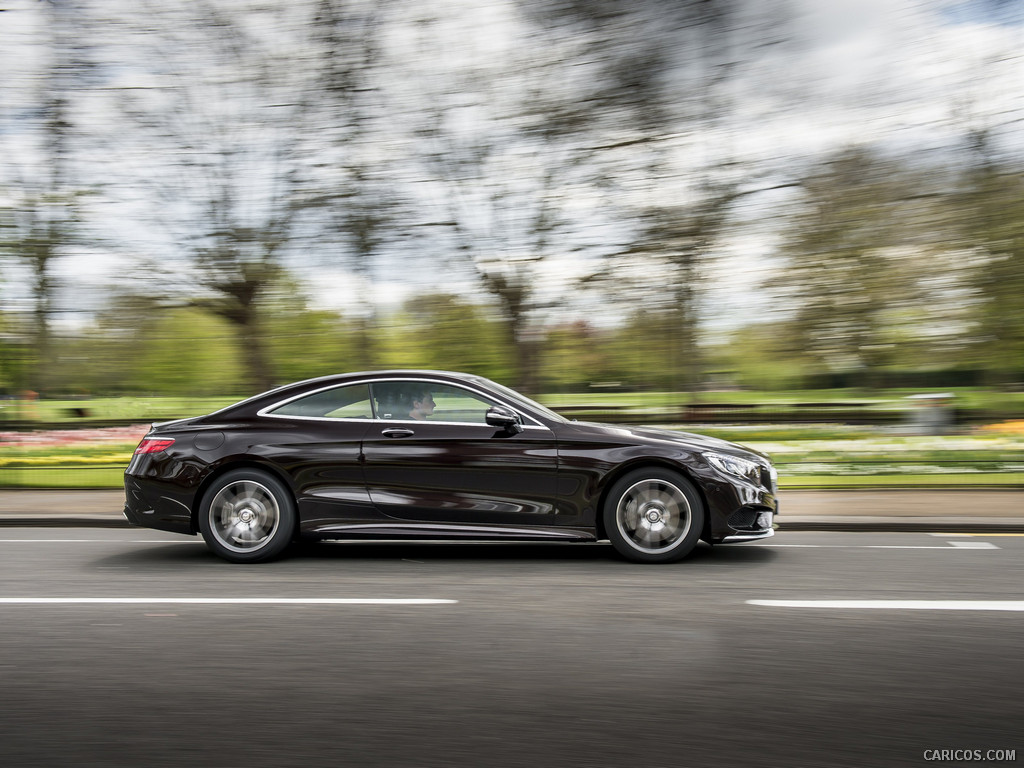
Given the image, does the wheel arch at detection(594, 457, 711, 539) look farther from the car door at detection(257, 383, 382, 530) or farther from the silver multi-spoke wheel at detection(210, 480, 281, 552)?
the silver multi-spoke wheel at detection(210, 480, 281, 552)

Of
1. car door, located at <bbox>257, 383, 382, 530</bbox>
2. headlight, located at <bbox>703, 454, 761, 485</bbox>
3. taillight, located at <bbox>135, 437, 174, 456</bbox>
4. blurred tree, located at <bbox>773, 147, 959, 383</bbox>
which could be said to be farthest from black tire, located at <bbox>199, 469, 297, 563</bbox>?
blurred tree, located at <bbox>773, 147, 959, 383</bbox>

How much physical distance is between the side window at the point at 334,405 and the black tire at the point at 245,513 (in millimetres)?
562

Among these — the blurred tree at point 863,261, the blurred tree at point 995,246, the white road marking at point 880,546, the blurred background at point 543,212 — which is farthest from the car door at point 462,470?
the blurred tree at point 995,246

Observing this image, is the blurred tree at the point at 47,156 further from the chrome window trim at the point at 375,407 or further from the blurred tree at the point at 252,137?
Result: the chrome window trim at the point at 375,407

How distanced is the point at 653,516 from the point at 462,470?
4.76 feet

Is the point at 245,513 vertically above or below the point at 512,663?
above

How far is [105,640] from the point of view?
16.8 ft

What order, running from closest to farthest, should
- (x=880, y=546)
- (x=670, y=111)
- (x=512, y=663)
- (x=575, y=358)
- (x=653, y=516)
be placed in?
(x=512, y=663)
(x=653, y=516)
(x=880, y=546)
(x=670, y=111)
(x=575, y=358)

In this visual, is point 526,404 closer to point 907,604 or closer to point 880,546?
point 907,604

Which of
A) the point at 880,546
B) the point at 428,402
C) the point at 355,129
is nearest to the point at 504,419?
the point at 428,402

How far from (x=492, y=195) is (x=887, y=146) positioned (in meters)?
6.27

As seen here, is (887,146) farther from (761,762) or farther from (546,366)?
(761,762)

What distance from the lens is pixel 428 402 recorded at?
25.1 feet

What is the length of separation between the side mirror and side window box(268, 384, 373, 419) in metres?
0.96
